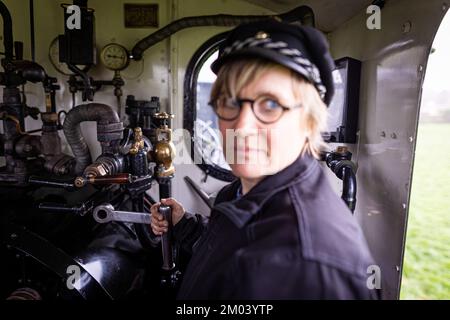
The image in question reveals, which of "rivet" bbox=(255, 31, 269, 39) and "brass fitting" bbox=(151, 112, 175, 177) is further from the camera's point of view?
"brass fitting" bbox=(151, 112, 175, 177)

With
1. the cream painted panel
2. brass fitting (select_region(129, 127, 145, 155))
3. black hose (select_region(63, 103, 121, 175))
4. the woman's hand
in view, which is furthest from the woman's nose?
the cream painted panel

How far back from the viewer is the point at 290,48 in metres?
0.66

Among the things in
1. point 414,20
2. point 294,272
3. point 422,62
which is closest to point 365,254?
point 294,272

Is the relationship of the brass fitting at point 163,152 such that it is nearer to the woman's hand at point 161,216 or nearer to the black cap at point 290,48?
the woman's hand at point 161,216

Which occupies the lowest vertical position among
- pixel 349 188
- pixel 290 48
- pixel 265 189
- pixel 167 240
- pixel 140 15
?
pixel 167 240

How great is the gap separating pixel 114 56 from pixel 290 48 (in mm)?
2207

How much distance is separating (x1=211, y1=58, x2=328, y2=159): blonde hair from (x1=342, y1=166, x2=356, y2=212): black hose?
0.73 m

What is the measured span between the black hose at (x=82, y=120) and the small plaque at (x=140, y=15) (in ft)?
3.65

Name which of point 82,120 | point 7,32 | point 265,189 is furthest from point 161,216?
point 7,32

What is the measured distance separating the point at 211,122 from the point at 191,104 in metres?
0.24

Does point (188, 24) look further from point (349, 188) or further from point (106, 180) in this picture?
point (349, 188)

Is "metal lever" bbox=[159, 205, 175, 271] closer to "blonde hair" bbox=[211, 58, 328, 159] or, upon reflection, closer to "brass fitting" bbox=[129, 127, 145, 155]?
"brass fitting" bbox=[129, 127, 145, 155]

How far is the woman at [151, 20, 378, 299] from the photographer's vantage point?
0.55 metres

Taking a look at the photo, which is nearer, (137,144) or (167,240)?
(167,240)
